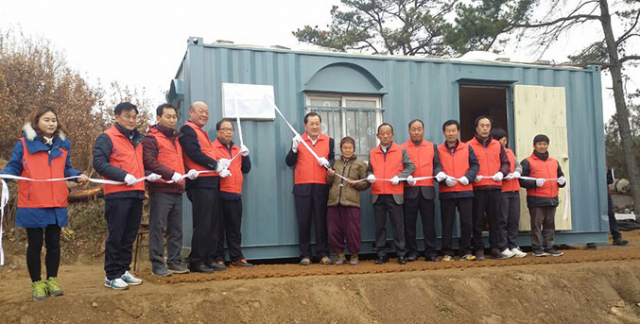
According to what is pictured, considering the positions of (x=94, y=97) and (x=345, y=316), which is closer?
(x=345, y=316)

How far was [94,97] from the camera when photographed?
14.0 metres

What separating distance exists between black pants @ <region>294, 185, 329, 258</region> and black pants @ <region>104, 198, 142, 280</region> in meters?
1.83

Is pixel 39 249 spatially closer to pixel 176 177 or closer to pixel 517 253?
pixel 176 177

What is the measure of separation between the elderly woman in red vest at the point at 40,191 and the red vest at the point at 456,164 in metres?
3.77

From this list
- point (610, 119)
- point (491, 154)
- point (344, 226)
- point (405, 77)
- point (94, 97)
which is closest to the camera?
point (344, 226)

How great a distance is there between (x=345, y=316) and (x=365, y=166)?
190 cm

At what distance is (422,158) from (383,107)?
3.10 feet

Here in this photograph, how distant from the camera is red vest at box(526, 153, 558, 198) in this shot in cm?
657

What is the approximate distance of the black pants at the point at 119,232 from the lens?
4.48 metres

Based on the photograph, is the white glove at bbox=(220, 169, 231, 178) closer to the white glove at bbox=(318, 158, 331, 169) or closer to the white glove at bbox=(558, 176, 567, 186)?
the white glove at bbox=(318, 158, 331, 169)

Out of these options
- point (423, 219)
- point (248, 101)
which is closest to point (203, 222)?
point (248, 101)

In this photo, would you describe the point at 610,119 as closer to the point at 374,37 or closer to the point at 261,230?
the point at 374,37

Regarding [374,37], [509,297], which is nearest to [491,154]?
[509,297]

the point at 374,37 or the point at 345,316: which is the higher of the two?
the point at 374,37
